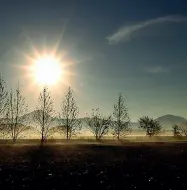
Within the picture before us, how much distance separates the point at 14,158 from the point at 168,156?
2665 cm

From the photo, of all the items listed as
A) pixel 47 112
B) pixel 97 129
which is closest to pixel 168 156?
pixel 47 112

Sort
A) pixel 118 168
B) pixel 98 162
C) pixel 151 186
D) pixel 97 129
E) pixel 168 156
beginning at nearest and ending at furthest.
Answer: pixel 151 186 < pixel 118 168 < pixel 98 162 < pixel 168 156 < pixel 97 129

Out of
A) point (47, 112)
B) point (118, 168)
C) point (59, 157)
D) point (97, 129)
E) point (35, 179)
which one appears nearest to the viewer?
point (35, 179)

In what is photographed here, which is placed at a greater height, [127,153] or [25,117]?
[25,117]

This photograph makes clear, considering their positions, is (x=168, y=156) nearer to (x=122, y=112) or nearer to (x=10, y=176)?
(x=10, y=176)

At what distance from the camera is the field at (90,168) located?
1245 inches

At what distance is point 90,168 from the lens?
44.2 meters

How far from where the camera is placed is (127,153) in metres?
62.4

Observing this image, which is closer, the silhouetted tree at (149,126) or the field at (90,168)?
the field at (90,168)

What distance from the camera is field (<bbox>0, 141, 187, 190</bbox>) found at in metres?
31.6

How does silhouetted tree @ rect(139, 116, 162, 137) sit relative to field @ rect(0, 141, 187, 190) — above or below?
above

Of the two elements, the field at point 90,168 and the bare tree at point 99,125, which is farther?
the bare tree at point 99,125

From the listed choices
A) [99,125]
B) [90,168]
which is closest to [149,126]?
[99,125]

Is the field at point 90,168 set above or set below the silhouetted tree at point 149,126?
below
